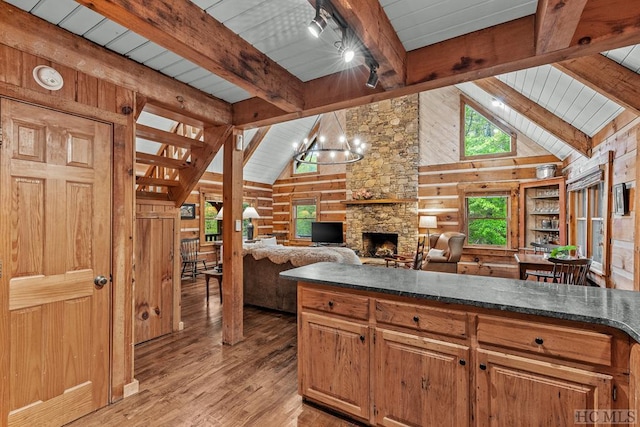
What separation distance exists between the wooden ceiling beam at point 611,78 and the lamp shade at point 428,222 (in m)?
4.70

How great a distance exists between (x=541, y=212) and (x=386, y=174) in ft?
11.4

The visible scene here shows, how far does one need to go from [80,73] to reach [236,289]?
2.37m

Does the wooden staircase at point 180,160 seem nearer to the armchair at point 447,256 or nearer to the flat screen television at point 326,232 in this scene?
the armchair at point 447,256

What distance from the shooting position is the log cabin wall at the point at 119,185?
212 centimetres

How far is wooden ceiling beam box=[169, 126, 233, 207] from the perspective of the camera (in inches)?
130

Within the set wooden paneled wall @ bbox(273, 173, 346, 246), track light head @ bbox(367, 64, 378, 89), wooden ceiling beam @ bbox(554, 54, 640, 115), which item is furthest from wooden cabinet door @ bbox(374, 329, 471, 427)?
wooden paneled wall @ bbox(273, 173, 346, 246)

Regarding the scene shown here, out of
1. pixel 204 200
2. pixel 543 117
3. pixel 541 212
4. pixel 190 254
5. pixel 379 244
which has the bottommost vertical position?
pixel 190 254

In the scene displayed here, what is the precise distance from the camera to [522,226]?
246 inches

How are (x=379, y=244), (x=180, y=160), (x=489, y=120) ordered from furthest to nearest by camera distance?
(x=379, y=244)
(x=489, y=120)
(x=180, y=160)

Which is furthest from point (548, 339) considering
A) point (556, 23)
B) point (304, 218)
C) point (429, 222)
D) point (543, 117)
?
point (304, 218)

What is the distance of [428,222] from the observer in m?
7.13

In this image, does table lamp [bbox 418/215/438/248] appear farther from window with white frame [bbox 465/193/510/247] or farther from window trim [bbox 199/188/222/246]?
window trim [bbox 199/188/222/246]

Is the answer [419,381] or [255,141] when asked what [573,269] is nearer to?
[419,381]

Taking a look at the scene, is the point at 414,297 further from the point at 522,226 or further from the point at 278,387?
Answer: the point at 522,226
